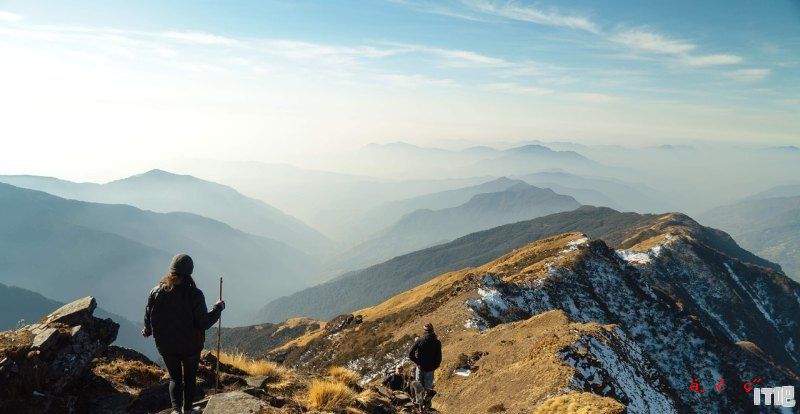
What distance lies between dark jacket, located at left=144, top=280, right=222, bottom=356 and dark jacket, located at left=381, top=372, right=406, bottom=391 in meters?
9.44

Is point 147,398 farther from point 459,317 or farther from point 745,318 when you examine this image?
point 745,318

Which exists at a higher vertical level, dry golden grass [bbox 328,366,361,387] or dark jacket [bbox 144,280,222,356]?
dark jacket [bbox 144,280,222,356]

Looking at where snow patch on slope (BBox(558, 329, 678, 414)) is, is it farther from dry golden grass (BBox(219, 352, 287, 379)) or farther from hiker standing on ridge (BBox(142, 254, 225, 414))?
hiker standing on ridge (BBox(142, 254, 225, 414))

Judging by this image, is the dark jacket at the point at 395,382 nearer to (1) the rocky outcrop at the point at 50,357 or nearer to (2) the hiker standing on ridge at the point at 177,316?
(2) the hiker standing on ridge at the point at 177,316

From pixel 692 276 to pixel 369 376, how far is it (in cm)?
8704

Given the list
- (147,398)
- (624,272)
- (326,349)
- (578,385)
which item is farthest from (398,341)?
(624,272)

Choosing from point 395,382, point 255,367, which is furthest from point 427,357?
point 255,367

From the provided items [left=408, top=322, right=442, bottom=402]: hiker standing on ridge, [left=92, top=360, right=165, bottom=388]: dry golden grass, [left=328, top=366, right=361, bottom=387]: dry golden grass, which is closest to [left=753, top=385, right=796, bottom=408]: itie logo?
[left=408, top=322, right=442, bottom=402]: hiker standing on ridge

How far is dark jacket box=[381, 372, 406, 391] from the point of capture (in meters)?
16.0

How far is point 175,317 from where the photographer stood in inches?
327

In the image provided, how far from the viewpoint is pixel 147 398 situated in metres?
10.4

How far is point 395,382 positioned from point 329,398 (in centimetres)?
646

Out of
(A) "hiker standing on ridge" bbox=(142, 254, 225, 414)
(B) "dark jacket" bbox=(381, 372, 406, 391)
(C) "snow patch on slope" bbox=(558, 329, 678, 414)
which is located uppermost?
(A) "hiker standing on ridge" bbox=(142, 254, 225, 414)

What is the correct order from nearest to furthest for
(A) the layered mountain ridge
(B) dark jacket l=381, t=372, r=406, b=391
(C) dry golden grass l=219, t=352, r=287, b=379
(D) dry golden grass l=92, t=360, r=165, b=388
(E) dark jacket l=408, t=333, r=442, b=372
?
1. (D) dry golden grass l=92, t=360, r=165, b=388
2. (C) dry golden grass l=219, t=352, r=287, b=379
3. (E) dark jacket l=408, t=333, r=442, b=372
4. (B) dark jacket l=381, t=372, r=406, b=391
5. (A) the layered mountain ridge
